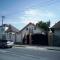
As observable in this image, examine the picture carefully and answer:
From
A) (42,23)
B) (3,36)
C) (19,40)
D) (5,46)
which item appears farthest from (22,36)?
(42,23)

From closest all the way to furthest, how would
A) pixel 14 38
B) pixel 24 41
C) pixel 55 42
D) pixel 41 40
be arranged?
pixel 55 42 → pixel 41 40 → pixel 24 41 → pixel 14 38

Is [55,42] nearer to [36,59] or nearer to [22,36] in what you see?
[22,36]

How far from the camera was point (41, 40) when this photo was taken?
3591 centimetres

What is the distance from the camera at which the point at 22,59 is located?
50.1 ft

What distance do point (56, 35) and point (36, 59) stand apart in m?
18.8

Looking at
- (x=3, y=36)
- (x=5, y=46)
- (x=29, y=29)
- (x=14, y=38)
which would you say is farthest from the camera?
(x=29, y=29)

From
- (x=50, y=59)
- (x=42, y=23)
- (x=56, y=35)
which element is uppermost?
(x=42, y=23)

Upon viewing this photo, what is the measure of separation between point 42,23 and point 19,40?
1077 inches

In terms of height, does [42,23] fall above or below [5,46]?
above

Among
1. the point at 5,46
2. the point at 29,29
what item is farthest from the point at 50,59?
the point at 29,29

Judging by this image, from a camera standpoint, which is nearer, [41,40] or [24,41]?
[41,40]

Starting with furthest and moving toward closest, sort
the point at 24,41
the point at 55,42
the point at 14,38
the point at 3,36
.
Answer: the point at 3,36 → the point at 14,38 → the point at 24,41 → the point at 55,42

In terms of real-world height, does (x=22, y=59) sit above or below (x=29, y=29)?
below

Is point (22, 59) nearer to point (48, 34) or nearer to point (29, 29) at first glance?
point (48, 34)
